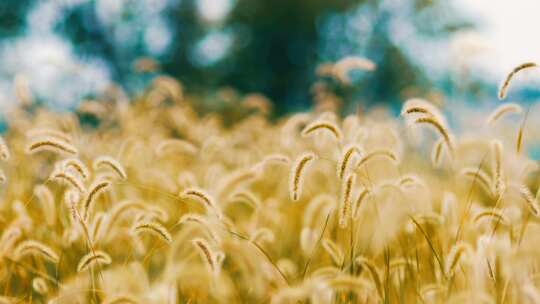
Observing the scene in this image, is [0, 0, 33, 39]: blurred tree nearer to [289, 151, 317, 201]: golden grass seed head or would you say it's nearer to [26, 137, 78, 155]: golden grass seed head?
[26, 137, 78, 155]: golden grass seed head

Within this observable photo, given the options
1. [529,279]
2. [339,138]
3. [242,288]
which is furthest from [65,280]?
[529,279]

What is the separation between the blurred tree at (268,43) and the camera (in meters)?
21.0

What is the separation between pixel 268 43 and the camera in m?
21.8

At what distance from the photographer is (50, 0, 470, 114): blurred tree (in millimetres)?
21000

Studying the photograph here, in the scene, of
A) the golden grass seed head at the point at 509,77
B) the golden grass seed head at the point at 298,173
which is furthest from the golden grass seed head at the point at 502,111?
the golden grass seed head at the point at 298,173

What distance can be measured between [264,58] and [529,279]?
65.9ft

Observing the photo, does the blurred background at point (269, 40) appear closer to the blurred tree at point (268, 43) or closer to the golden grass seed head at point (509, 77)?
the blurred tree at point (268, 43)

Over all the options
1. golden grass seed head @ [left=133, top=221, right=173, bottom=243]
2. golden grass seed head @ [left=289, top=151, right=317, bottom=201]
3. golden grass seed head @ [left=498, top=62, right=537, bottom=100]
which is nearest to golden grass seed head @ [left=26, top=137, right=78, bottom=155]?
golden grass seed head @ [left=133, top=221, right=173, bottom=243]

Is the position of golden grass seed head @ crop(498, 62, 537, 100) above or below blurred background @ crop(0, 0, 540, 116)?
below

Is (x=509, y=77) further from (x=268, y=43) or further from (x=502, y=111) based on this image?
(x=268, y=43)

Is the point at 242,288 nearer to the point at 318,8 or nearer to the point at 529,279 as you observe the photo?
the point at 529,279

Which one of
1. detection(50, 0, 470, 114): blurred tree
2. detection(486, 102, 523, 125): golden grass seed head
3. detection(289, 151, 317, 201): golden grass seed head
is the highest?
detection(50, 0, 470, 114): blurred tree

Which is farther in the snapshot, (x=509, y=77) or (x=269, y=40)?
(x=269, y=40)

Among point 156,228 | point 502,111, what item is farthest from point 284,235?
point 156,228
